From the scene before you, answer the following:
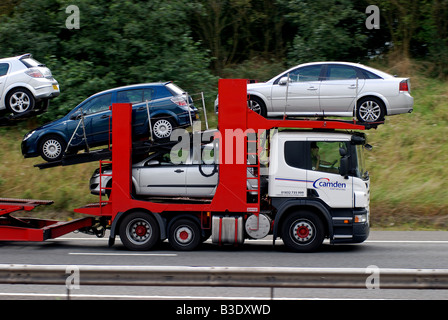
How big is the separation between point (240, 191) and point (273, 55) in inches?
512

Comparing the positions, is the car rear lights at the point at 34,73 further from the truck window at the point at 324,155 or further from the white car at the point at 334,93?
the truck window at the point at 324,155

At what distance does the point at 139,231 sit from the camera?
11.5 metres

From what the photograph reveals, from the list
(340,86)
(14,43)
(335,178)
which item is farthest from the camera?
(14,43)

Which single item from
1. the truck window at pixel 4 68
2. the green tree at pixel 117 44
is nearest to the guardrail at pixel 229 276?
the truck window at pixel 4 68

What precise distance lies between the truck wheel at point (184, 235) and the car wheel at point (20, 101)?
4575mm

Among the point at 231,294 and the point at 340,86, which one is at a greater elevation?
the point at 340,86

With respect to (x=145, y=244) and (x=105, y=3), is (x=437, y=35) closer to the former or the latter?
(x=105, y=3)

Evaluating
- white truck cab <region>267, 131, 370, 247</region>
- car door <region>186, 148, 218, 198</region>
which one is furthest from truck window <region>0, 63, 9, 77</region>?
white truck cab <region>267, 131, 370, 247</region>

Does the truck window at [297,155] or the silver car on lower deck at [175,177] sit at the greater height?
the truck window at [297,155]

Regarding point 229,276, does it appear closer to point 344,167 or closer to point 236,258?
point 236,258

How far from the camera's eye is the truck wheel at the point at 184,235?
1131cm

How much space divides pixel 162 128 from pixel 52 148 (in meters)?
2.29
